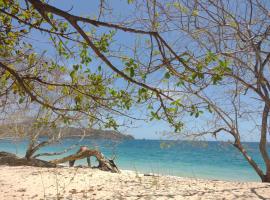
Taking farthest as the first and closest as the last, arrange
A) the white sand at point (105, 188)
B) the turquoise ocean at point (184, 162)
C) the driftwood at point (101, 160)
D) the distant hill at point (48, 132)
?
the distant hill at point (48, 132)
the turquoise ocean at point (184, 162)
the driftwood at point (101, 160)
the white sand at point (105, 188)

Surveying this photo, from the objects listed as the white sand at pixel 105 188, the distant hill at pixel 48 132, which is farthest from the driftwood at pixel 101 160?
the white sand at pixel 105 188

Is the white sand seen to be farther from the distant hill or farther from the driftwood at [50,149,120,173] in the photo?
the distant hill

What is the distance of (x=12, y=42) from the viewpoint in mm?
4094

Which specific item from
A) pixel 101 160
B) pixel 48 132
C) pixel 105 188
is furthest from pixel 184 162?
pixel 105 188

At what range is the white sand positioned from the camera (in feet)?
23.2

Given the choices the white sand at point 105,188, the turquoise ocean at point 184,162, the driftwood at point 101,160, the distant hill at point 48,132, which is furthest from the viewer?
the distant hill at point 48,132

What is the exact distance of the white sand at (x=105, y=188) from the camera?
7077mm

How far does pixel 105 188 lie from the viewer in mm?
7793

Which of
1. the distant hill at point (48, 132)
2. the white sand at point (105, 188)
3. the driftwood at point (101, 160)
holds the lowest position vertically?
the white sand at point (105, 188)

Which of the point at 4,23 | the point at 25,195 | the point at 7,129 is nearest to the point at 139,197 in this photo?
the point at 25,195

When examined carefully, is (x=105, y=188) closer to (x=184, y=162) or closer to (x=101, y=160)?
(x=101, y=160)

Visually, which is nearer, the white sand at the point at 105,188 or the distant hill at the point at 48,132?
the white sand at the point at 105,188

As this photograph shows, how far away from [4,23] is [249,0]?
496cm

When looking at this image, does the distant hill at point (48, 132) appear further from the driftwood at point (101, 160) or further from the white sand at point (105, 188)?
the white sand at point (105, 188)
